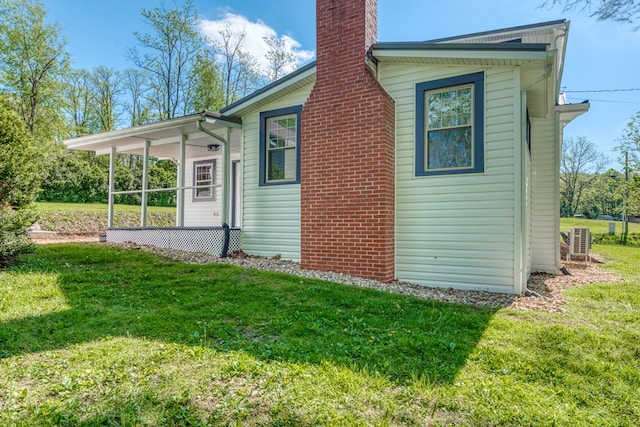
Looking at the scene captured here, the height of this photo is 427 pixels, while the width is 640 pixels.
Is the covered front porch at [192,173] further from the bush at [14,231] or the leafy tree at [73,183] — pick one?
the leafy tree at [73,183]

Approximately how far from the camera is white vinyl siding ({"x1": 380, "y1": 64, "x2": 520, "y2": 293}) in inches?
226

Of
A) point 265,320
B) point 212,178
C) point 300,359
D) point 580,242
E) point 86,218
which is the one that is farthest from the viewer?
point 86,218

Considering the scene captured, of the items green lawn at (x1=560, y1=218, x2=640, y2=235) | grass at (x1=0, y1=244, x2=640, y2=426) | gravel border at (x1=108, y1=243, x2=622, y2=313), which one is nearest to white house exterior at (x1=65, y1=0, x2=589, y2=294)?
gravel border at (x1=108, y1=243, x2=622, y2=313)

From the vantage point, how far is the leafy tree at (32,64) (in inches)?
768

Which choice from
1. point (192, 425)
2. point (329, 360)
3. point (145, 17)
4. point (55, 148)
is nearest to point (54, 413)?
point (192, 425)

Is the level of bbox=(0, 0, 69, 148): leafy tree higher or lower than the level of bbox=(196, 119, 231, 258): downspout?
higher

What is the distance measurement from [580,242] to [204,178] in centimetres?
1131

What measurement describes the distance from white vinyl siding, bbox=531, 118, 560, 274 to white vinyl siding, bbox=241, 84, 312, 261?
18.0ft

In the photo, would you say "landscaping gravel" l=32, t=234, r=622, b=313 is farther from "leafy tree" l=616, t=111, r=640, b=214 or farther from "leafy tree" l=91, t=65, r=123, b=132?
"leafy tree" l=91, t=65, r=123, b=132

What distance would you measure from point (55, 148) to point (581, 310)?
74.2 ft

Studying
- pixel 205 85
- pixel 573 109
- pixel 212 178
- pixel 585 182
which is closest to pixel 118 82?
pixel 205 85

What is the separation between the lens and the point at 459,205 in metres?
6.08

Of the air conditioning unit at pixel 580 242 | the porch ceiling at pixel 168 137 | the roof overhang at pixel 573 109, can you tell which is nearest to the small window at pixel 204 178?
the porch ceiling at pixel 168 137

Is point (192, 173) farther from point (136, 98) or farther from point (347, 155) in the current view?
point (136, 98)
